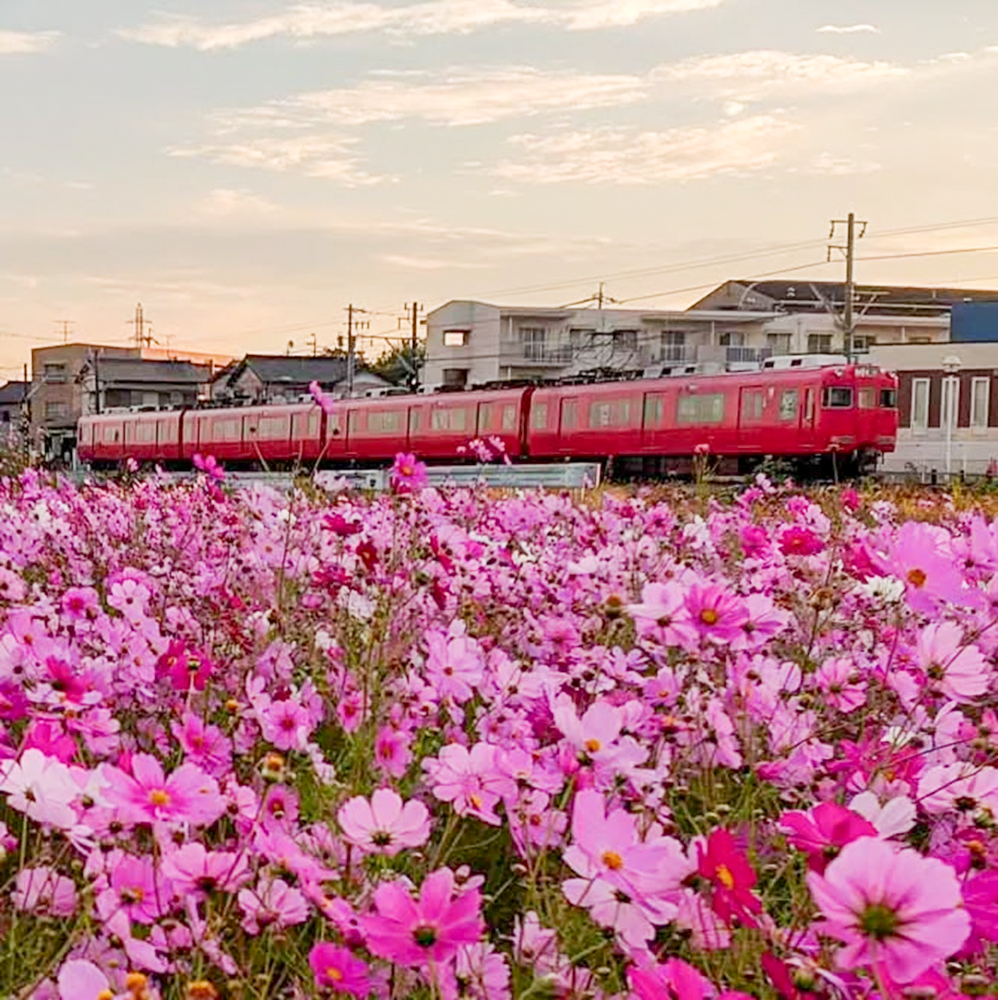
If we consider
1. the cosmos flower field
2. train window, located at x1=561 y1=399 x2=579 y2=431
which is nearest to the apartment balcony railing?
train window, located at x1=561 y1=399 x2=579 y2=431

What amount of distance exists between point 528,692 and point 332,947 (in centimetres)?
89

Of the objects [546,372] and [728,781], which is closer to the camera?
[728,781]

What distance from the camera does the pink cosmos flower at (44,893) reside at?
136 cm

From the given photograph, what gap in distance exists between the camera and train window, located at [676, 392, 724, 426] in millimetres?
23156

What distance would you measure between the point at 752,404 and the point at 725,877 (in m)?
22.2

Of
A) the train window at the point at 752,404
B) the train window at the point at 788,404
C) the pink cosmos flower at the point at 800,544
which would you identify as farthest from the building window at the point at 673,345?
the pink cosmos flower at the point at 800,544

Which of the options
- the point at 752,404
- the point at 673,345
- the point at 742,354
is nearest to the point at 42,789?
the point at 752,404

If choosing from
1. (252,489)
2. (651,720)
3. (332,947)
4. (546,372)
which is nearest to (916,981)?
(332,947)

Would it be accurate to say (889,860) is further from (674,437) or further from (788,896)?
(674,437)

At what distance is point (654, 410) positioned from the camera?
23.9 metres

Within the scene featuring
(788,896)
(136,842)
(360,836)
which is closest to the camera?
(360,836)

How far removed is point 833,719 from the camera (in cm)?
207

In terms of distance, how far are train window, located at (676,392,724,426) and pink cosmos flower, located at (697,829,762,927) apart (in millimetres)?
22382

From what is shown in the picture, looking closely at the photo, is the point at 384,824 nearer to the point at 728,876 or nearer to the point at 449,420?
the point at 728,876
